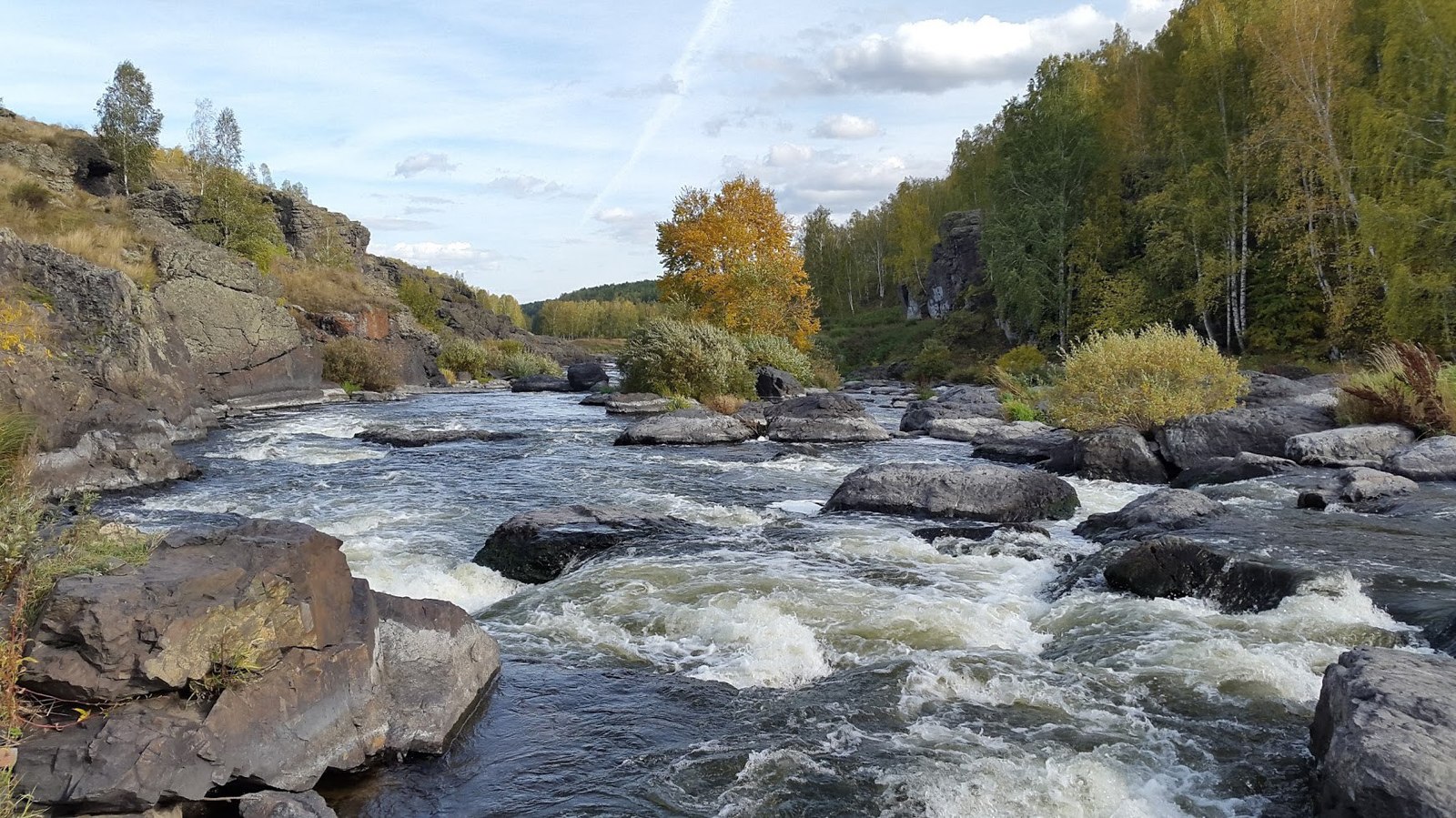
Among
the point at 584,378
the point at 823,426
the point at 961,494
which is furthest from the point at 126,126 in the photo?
the point at 961,494

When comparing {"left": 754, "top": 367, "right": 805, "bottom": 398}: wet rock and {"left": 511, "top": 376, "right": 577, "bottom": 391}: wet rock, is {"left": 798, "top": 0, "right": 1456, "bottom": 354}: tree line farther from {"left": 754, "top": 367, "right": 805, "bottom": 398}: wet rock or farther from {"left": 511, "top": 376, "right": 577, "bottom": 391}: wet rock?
{"left": 511, "top": 376, "right": 577, "bottom": 391}: wet rock

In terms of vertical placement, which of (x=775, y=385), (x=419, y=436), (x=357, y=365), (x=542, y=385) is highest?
(x=357, y=365)

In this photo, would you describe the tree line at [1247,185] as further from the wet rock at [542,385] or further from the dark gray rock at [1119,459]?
the wet rock at [542,385]

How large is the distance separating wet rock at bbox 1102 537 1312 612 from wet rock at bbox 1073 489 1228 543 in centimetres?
153

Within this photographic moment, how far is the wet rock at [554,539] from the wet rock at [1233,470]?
8294 millimetres

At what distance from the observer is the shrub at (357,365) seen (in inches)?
1398

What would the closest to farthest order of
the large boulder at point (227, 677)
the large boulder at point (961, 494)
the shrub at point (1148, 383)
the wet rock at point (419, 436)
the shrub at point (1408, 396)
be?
the large boulder at point (227, 677) < the large boulder at point (961, 494) < the shrub at point (1408, 396) < the shrub at point (1148, 383) < the wet rock at point (419, 436)

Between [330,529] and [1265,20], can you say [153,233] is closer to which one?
[330,529]

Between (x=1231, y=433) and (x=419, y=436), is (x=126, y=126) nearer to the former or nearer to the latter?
(x=419, y=436)

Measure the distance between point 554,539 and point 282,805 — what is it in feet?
17.7

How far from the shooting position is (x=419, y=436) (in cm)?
2047

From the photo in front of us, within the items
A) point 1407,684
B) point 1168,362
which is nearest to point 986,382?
point 1168,362

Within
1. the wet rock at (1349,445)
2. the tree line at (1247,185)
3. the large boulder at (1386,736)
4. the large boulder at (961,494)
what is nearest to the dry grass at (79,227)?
the large boulder at (961,494)

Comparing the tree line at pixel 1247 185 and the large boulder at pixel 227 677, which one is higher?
the tree line at pixel 1247 185
